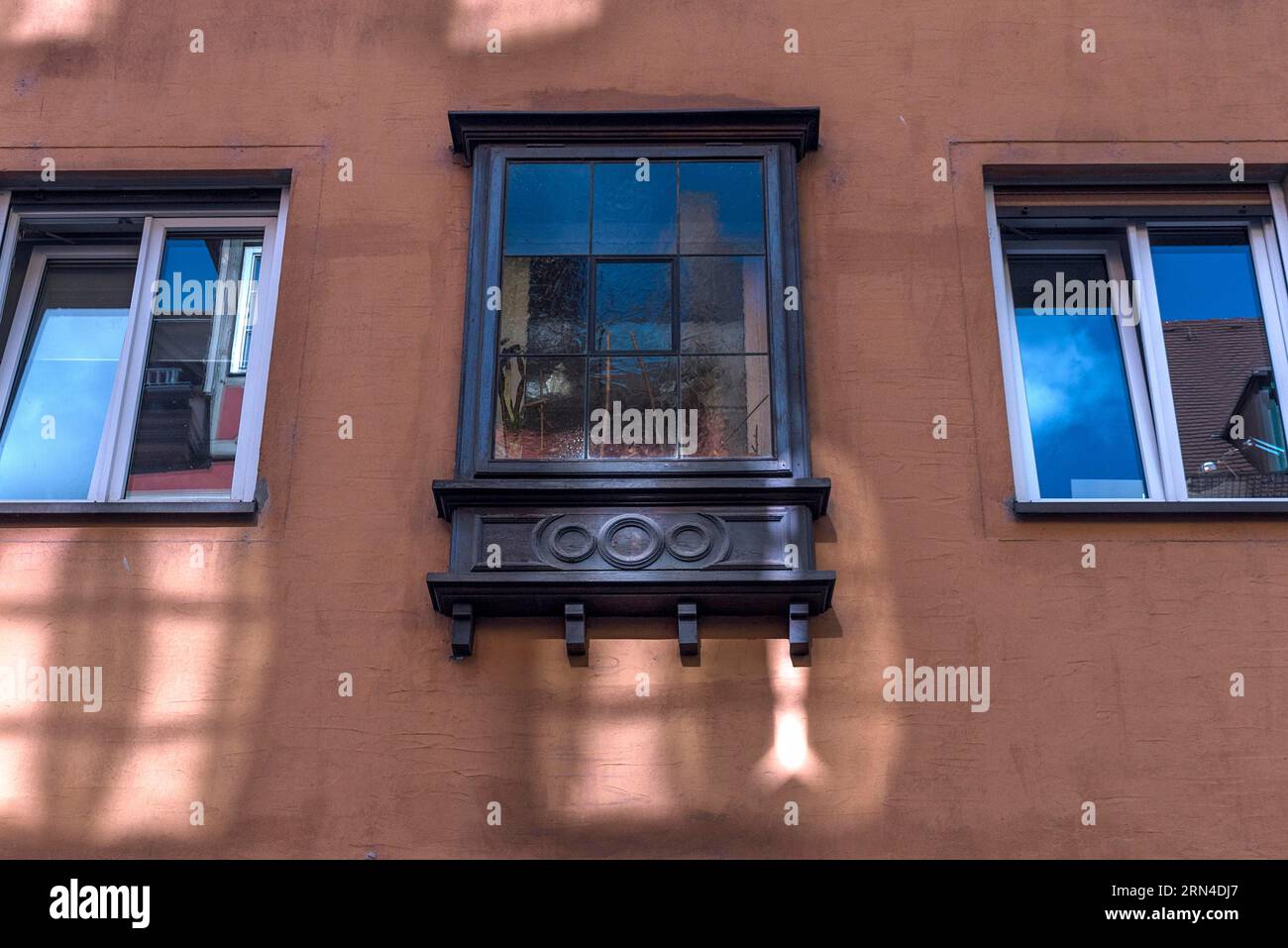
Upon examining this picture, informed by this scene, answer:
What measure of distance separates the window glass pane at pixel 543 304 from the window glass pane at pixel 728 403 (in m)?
0.55

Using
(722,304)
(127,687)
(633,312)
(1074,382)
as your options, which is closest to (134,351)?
(127,687)

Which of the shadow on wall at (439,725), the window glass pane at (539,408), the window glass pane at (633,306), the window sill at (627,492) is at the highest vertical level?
the window glass pane at (633,306)

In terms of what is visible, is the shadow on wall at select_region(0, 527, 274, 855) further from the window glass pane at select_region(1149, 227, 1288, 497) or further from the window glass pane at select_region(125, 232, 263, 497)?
the window glass pane at select_region(1149, 227, 1288, 497)

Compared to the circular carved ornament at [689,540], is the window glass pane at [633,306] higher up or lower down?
higher up

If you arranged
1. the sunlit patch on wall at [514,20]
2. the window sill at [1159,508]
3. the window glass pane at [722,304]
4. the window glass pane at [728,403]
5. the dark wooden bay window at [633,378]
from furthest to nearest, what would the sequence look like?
1. the sunlit patch on wall at [514,20]
2. the window glass pane at [722,304]
3. the window glass pane at [728,403]
4. the window sill at [1159,508]
5. the dark wooden bay window at [633,378]

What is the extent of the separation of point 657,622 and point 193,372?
261cm

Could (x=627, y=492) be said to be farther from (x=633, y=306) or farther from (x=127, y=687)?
(x=127, y=687)

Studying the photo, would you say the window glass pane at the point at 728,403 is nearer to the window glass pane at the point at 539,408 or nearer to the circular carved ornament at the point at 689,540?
the circular carved ornament at the point at 689,540

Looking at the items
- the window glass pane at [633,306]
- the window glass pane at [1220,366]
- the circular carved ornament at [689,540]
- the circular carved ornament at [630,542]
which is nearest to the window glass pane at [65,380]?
the window glass pane at [633,306]

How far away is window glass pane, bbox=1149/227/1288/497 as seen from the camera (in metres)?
6.26

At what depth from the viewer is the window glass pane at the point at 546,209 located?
6.41m

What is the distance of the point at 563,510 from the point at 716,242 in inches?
60.9

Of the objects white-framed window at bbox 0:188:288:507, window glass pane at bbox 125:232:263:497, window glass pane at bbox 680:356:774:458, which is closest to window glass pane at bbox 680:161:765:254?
window glass pane at bbox 680:356:774:458
